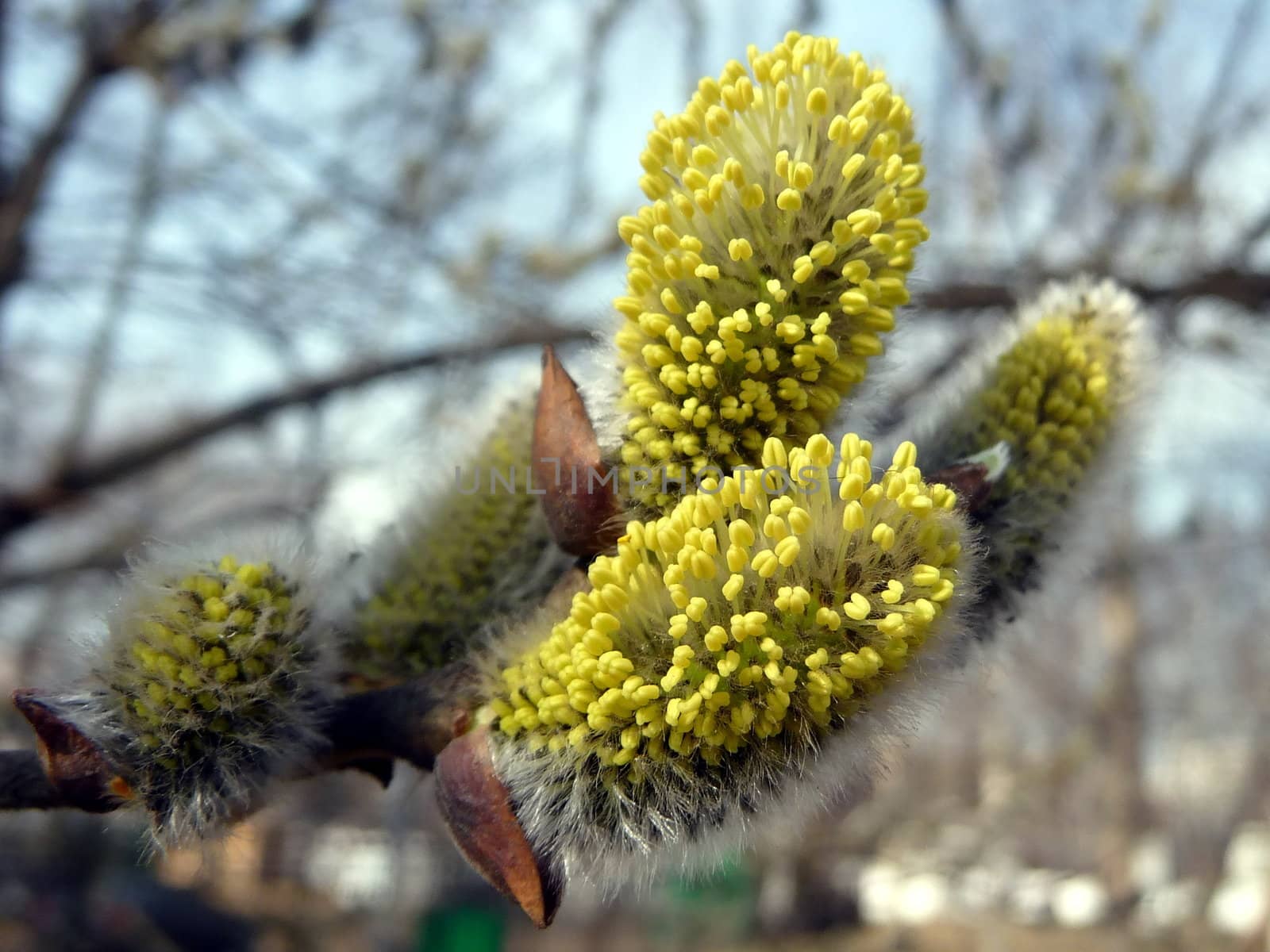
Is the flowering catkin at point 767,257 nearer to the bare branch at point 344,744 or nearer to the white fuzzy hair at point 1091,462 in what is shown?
the white fuzzy hair at point 1091,462

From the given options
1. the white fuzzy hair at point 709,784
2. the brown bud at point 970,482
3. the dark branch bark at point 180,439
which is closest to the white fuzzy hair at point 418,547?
the white fuzzy hair at point 709,784

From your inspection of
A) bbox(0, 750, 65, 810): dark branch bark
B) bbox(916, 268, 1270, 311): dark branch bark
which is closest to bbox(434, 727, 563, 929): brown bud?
bbox(0, 750, 65, 810): dark branch bark

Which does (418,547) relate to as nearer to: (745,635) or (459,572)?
(459,572)

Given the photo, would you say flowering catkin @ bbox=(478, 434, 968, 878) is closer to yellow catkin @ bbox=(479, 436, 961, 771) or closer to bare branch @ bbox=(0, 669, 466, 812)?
yellow catkin @ bbox=(479, 436, 961, 771)

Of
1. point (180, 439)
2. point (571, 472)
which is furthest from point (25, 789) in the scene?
point (180, 439)

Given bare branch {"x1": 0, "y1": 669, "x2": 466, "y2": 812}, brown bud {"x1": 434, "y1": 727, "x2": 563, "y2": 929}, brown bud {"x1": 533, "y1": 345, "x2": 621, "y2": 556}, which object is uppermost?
brown bud {"x1": 533, "y1": 345, "x2": 621, "y2": 556}

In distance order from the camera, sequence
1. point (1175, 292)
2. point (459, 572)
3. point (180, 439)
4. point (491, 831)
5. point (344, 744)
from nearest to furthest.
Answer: point (491, 831), point (344, 744), point (459, 572), point (1175, 292), point (180, 439)

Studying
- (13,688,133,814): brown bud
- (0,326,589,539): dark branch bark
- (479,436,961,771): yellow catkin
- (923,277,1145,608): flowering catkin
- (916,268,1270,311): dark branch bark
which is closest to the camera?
(479,436,961,771): yellow catkin

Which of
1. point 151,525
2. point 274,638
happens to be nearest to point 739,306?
point 274,638
